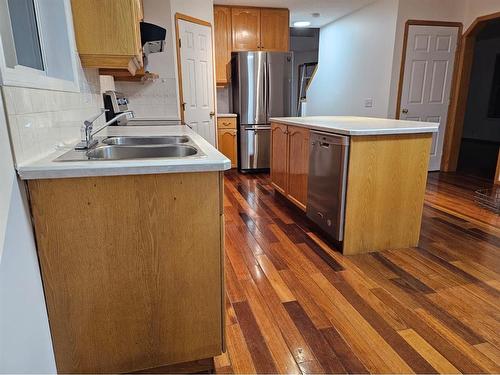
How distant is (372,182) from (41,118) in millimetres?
1924

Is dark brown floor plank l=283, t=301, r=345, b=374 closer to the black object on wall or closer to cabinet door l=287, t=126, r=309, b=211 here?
cabinet door l=287, t=126, r=309, b=211

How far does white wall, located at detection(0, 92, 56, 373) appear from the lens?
84 cm

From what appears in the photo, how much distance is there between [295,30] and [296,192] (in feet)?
17.7

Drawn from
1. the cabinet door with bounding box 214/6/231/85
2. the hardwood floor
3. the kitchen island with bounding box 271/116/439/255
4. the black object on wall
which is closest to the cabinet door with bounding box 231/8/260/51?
the cabinet door with bounding box 214/6/231/85

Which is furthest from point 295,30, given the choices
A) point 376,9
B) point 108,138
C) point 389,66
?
point 108,138

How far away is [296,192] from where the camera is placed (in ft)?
9.99

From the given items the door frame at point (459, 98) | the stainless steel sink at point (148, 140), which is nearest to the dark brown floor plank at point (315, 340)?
the stainless steel sink at point (148, 140)

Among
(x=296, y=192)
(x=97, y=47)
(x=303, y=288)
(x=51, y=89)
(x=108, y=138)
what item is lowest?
(x=303, y=288)

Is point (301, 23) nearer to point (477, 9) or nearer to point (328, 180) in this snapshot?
point (477, 9)

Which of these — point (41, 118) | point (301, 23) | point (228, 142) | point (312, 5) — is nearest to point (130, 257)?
point (41, 118)

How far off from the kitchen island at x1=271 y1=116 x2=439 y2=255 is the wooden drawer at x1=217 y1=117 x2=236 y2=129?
2.59 metres

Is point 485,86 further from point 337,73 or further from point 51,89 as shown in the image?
point 51,89

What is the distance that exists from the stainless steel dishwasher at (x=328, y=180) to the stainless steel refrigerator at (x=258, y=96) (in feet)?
7.93

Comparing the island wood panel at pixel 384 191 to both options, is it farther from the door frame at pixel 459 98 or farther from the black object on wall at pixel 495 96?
the black object on wall at pixel 495 96
